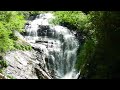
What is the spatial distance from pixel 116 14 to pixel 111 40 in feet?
2.08

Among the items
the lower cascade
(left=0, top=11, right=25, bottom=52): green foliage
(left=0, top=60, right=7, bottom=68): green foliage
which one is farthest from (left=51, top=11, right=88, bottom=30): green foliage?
(left=0, top=60, right=7, bottom=68): green foliage

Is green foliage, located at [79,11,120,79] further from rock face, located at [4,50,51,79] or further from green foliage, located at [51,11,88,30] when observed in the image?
green foliage, located at [51,11,88,30]

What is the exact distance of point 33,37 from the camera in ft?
46.5

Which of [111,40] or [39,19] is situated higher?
[111,40]

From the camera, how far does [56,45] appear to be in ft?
44.7

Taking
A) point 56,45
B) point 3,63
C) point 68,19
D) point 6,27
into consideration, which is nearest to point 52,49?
point 56,45

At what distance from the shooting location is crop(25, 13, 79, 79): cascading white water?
12.7 m

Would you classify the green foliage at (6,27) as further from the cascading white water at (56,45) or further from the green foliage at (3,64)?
the cascading white water at (56,45)

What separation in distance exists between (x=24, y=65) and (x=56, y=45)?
3693 millimetres

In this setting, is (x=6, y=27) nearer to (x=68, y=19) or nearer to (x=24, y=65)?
(x=24, y=65)

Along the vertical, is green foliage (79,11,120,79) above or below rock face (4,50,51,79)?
above

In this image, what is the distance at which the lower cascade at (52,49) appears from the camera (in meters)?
11.8
